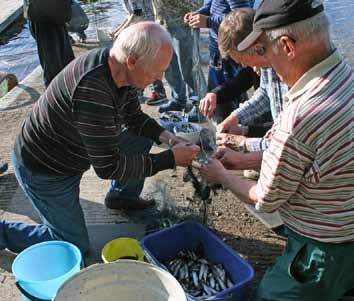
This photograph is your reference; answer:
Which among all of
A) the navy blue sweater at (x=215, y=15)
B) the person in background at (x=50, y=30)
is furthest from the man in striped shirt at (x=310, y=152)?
the person in background at (x=50, y=30)

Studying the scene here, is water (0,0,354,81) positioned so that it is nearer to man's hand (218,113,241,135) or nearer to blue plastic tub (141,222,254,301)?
man's hand (218,113,241,135)

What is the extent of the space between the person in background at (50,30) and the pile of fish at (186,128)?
4.91 ft

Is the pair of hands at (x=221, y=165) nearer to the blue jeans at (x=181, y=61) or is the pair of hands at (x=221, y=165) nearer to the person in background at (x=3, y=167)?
the person in background at (x=3, y=167)

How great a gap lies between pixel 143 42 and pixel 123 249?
1.39m

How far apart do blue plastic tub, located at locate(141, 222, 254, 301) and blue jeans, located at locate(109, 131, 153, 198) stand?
0.77 m

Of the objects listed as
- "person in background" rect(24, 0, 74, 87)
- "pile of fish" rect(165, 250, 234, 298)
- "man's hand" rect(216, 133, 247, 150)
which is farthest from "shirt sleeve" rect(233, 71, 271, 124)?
"person in background" rect(24, 0, 74, 87)

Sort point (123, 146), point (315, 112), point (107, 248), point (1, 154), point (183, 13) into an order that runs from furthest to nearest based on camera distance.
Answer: point (183, 13)
point (1, 154)
point (123, 146)
point (107, 248)
point (315, 112)

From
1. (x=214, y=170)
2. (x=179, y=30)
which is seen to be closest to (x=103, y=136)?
(x=214, y=170)

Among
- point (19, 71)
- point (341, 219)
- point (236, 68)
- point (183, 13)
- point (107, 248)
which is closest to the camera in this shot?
point (341, 219)

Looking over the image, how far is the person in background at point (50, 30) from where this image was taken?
192 inches

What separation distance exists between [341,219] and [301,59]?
2.68 ft

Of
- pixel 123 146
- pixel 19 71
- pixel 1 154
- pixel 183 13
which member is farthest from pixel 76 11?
pixel 123 146

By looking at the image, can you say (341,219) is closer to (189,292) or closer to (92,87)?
(189,292)

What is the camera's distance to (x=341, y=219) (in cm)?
235
